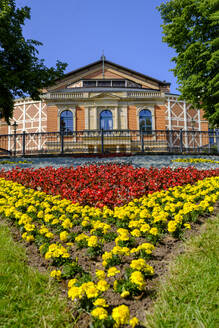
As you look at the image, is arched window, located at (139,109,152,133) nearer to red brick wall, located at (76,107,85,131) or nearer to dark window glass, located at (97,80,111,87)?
red brick wall, located at (76,107,85,131)

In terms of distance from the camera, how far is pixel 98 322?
5.36ft

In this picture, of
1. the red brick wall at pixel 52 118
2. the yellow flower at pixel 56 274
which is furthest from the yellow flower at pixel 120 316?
the red brick wall at pixel 52 118

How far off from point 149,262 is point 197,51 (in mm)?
15116

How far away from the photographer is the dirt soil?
74.2 inches

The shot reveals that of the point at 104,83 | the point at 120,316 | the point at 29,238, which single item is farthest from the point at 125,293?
the point at 104,83

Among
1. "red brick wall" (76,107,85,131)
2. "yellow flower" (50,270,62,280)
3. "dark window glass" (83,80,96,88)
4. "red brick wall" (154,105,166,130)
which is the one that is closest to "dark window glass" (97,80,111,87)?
"dark window glass" (83,80,96,88)

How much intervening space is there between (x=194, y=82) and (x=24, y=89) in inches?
405

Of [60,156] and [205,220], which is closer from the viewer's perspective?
[205,220]

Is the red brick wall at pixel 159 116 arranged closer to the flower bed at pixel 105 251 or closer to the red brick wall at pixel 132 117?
the red brick wall at pixel 132 117

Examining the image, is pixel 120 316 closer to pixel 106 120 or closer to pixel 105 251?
pixel 105 251

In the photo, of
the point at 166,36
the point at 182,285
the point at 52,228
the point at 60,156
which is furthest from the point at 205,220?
the point at 166,36

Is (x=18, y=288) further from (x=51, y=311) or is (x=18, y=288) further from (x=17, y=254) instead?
(x=17, y=254)

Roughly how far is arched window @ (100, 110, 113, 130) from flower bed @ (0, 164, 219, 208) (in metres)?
17.4

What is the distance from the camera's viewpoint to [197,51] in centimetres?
1422
